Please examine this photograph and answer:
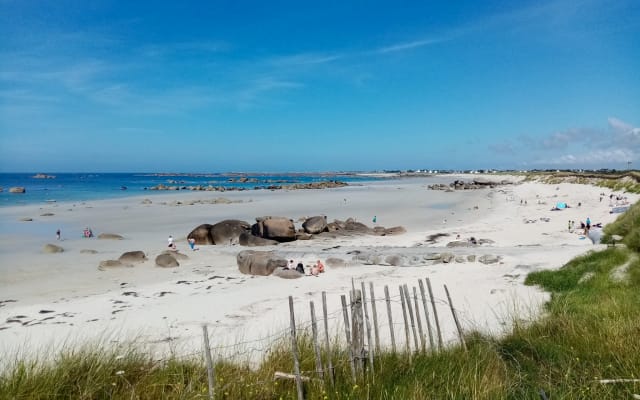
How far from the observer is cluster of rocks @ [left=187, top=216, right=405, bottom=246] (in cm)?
2199

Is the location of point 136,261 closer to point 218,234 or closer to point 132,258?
point 132,258

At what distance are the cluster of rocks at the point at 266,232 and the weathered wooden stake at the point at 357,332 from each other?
1652cm

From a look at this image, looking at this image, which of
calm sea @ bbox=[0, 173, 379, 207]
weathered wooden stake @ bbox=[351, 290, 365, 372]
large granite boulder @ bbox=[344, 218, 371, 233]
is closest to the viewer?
weathered wooden stake @ bbox=[351, 290, 365, 372]

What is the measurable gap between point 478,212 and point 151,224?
2612cm

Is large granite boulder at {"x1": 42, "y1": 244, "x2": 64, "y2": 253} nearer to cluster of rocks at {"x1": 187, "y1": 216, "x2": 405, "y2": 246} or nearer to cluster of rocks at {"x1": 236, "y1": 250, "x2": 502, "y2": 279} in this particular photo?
cluster of rocks at {"x1": 187, "y1": 216, "x2": 405, "y2": 246}

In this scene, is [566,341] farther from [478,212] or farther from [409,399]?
[478,212]

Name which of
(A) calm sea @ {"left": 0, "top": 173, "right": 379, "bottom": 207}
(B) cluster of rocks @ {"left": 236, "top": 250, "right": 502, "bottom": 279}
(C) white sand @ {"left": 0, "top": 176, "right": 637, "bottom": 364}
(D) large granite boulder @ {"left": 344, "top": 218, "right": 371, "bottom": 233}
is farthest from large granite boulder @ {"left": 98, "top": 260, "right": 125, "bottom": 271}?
(A) calm sea @ {"left": 0, "top": 173, "right": 379, "bottom": 207}

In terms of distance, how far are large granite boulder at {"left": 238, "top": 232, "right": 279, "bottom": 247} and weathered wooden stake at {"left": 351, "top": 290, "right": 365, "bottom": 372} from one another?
54.0 ft

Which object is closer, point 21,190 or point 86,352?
point 86,352

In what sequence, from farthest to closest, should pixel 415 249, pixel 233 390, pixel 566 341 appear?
pixel 415 249 < pixel 566 341 < pixel 233 390

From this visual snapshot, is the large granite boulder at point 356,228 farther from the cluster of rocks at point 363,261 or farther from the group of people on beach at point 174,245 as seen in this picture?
the group of people on beach at point 174,245

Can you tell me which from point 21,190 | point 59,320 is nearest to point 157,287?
point 59,320

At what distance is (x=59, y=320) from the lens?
32.9ft

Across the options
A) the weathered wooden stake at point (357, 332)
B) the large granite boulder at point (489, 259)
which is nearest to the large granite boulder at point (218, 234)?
the large granite boulder at point (489, 259)
